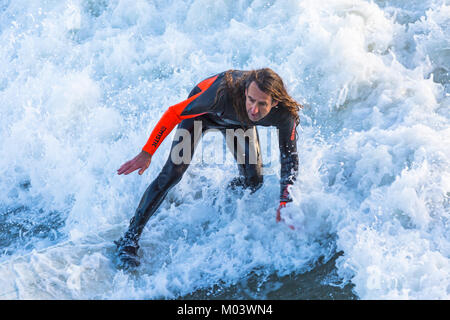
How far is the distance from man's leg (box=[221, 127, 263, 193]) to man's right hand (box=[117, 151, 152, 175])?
27.2 inches

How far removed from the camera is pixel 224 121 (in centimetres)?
354

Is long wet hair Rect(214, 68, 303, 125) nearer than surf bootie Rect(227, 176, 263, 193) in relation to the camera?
Yes

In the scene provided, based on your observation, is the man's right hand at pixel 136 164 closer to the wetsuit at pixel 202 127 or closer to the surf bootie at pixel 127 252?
the wetsuit at pixel 202 127

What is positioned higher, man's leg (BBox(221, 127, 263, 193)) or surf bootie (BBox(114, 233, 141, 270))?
man's leg (BBox(221, 127, 263, 193))

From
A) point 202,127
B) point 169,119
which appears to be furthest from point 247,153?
point 169,119

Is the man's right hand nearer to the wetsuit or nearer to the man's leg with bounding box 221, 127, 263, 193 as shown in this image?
the wetsuit

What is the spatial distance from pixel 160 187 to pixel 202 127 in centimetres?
54

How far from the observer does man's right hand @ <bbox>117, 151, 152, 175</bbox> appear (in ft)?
10.9

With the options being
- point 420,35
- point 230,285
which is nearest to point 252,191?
point 230,285

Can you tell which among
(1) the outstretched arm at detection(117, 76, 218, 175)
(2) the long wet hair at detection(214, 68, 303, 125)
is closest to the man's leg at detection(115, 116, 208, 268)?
(1) the outstretched arm at detection(117, 76, 218, 175)

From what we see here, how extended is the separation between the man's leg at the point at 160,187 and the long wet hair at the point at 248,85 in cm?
37

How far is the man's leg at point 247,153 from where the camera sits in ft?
12.4

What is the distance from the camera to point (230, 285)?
11.0ft

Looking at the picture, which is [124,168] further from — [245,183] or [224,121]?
[245,183]
